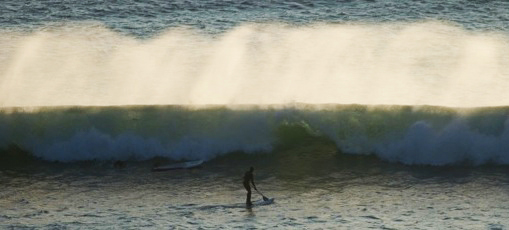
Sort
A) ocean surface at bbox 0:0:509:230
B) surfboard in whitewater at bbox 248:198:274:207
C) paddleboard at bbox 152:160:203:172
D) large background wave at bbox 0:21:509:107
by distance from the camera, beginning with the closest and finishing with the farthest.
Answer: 1. surfboard in whitewater at bbox 248:198:274:207
2. ocean surface at bbox 0:0:509:230
3. paddleboard at bbox 152:160:203:172
4. large background wave at bbox 0:21:509:107

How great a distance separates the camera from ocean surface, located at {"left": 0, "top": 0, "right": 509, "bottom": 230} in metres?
23.2

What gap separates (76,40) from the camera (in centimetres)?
3788

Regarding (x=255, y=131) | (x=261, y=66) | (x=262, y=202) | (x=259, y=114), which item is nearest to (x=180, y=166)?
(x=255, y=131)

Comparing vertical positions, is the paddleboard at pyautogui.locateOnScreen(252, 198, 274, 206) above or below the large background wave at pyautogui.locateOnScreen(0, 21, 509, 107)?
below

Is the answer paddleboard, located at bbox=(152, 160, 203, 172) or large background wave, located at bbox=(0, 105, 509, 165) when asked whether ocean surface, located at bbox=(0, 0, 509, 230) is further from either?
paddleboard, located at bbox=(152, 160, 203, 172)

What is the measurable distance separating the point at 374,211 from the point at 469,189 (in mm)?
2808

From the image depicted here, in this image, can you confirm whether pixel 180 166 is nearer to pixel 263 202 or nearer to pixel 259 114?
pixel 259 114

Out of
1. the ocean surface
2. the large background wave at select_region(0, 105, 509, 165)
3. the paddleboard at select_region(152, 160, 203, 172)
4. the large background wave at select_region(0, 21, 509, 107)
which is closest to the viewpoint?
the ocean surface

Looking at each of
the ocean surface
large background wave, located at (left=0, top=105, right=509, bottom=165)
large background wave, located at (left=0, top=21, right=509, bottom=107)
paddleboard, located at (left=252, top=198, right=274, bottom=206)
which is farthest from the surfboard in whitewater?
large background wave, located at (left=0, top=21, right=509, bottom=107)

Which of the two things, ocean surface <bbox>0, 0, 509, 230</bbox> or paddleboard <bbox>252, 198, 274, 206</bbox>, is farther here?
ocean surface <bbox>0, 0, 509, 230</bbox>

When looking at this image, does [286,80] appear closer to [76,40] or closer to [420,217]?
[76,40]

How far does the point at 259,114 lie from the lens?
2830 centimetres

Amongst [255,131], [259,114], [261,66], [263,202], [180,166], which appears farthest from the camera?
[261,66]

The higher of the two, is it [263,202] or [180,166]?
[180,166]
